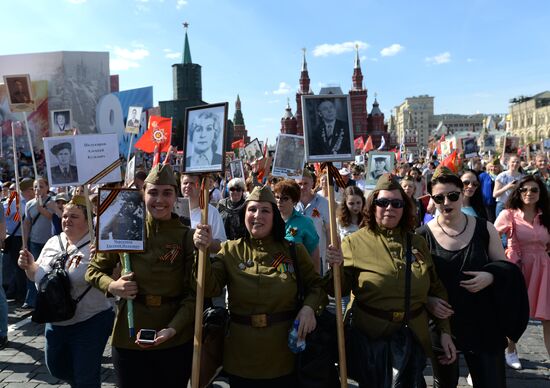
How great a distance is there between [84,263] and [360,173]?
10.1 metres

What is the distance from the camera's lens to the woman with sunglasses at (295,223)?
464 cm

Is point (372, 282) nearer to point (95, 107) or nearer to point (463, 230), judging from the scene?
point (463, 230)

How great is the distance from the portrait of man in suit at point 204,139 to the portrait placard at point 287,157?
398 centimetres

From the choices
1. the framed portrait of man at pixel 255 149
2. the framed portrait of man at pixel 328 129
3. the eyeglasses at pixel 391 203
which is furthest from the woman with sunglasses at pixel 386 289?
the framed portrait of man at pixel 255 149

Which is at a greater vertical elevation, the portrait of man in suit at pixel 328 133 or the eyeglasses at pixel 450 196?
the portrait of man in suit at pixel 328 133

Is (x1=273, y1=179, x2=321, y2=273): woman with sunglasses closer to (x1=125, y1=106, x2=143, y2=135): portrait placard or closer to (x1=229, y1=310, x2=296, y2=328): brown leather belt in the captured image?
(x1=229, y1=310, x2=296, y2=328): brown leather belt

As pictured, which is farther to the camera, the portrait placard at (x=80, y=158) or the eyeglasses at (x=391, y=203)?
the portrait placard at (x=80, y=158)

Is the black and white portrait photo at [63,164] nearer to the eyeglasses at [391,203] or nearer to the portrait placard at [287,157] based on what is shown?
the portrait placard at [287,157]

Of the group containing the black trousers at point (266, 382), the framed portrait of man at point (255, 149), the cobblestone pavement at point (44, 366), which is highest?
the framed portrait of man at point (255, 149)

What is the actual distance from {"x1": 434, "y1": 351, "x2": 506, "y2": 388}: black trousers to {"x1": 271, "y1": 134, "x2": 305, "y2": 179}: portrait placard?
4.41 metres

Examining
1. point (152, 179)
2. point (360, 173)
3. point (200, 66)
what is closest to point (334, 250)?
point (152, 179)

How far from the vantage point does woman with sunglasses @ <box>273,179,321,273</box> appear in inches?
183

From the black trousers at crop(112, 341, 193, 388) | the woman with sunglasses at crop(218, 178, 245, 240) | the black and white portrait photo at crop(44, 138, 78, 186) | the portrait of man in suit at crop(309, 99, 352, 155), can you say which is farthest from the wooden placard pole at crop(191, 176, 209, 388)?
the black and white portrait photo at crop(44, 138, 78, 186)

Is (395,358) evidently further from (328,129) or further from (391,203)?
(328,129)
